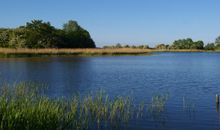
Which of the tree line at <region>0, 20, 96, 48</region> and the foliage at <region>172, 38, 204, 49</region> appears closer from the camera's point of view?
the tree line at <region>0, 20, 96, 48</region>

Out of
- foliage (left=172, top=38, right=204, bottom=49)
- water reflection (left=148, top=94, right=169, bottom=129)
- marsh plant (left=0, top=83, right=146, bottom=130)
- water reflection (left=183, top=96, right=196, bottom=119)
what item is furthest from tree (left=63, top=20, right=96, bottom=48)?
marsh plant (left=0, top=83, right=146, bottom=130)

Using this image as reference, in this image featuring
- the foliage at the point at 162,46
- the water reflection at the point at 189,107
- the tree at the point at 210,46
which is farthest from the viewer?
the tree at the point at 210,46

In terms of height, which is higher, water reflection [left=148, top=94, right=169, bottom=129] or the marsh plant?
the marsh plant

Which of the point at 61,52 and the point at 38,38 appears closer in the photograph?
the point at 61,52

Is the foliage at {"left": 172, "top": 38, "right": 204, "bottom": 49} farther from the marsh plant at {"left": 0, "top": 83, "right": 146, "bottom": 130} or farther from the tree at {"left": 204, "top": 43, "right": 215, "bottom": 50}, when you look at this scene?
the marsh plant at {"left": 0, "top": 83, "right": 146, "bottom": 130}

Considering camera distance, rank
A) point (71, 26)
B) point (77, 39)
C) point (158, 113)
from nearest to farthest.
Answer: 1. point (158, 113)
2. point (77, 39)
3. point (71, 26)

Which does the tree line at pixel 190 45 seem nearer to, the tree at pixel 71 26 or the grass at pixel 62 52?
the tree at pixel 71 26

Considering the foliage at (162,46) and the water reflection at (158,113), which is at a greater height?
the foliage at (162,46)

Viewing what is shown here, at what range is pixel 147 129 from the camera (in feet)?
39.0

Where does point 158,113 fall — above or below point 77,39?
below

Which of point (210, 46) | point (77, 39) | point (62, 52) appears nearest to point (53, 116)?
point (62, 52)

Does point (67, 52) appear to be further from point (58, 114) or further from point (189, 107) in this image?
point (58, 114)

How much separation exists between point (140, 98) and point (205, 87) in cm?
647

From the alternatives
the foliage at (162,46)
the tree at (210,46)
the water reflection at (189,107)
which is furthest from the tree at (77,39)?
the tree at (210,46)
